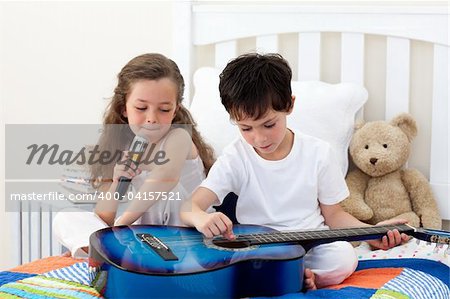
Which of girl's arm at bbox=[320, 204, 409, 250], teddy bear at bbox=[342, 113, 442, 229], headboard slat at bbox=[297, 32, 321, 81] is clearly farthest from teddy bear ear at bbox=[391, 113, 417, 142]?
girl's arm at bbox=[320, 204, 409, 250]

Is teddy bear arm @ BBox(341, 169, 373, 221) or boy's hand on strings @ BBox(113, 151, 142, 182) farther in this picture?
teddy bear arm @ BBox(341, 169, 373, 221)

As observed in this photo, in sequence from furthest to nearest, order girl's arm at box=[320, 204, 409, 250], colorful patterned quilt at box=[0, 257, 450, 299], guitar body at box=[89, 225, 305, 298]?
girl's arm at box=[320, 204, 409, 250] < colorful patterned quilt at box=[0, 257, 450, 299] < guitar body at box=[89, 225, 305, 298]

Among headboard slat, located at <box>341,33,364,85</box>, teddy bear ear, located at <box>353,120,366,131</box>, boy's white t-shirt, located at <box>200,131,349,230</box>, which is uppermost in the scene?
headboard slat, located at <box>341,33,364,85</box>

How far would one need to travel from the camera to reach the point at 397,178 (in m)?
2.13

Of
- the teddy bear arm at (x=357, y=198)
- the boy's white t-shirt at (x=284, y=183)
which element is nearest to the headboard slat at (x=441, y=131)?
the teddy bear arm at (x=357, y=198)

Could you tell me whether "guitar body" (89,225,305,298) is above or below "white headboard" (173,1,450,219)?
below

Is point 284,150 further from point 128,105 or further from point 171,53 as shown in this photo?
point 171,53

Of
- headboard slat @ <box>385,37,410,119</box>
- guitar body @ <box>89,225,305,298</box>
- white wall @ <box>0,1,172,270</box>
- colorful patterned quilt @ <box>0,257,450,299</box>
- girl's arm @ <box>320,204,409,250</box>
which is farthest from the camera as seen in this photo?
white wall @ <box>0,1,172,270</box>

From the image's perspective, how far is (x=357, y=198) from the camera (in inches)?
82.3

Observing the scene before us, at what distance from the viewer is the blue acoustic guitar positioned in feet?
4.66

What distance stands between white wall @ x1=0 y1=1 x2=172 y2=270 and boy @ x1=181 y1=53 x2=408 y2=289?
2.57 feet

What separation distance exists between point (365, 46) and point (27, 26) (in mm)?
1180

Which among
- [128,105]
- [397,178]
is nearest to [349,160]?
[397,178]

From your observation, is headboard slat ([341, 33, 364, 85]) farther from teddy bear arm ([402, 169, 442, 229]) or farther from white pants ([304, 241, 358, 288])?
white pants ([304, 241, 358, 288])
